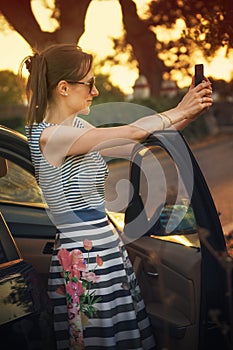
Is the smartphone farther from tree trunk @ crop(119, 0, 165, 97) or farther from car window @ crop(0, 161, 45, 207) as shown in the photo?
tree trunk @ crop(119, 0, 165, 97)

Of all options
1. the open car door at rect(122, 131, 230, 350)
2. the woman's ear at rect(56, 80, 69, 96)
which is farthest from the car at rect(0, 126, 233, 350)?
the woman's ear at rect(56, 80, 69, 96)

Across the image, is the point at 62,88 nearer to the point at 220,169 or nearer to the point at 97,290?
the point at 97,290

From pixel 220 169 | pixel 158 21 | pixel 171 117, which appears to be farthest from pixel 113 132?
pixel 220 169

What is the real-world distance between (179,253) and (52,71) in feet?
2.74

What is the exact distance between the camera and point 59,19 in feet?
33.8

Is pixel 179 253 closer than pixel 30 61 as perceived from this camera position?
No

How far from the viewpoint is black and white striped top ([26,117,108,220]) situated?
2.60 m

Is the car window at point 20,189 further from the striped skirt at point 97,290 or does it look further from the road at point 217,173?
the striped skirt at point 97,290

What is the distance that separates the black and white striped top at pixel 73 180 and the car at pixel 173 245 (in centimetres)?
22

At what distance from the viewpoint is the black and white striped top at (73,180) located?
2.60m

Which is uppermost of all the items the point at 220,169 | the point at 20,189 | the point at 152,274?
the point at 20,189

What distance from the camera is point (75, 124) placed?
272 centimetres

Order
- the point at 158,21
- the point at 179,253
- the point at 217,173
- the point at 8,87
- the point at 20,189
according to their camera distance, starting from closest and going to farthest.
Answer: the point at 179,253 < the point at 20,189 < the point at 158,21 < the point at 217,173 < the point at 8,87

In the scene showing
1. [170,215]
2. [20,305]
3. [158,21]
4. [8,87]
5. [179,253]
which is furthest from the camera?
[8,87]
